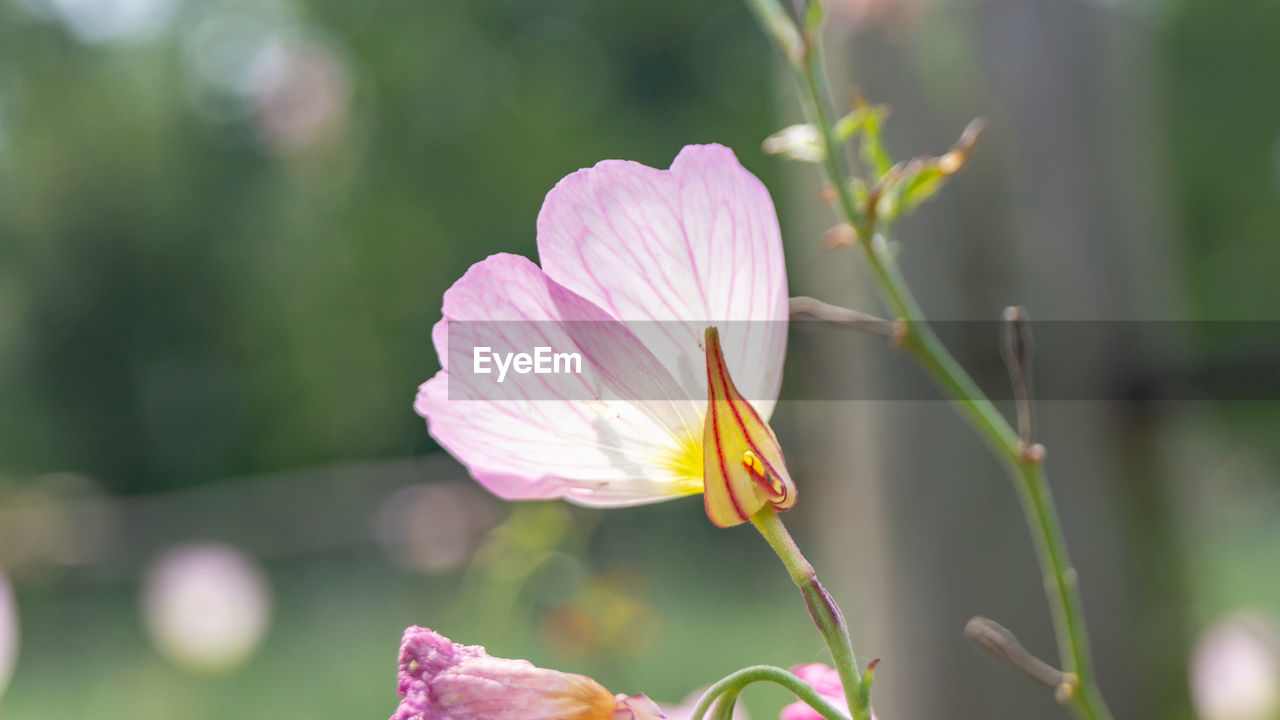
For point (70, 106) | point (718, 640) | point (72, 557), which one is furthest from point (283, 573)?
point (70, 106)

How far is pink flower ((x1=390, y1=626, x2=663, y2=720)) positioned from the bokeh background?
0.57 ft

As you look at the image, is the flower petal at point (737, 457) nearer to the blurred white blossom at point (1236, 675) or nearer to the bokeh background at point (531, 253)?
the bokeh background at point (531, 253)

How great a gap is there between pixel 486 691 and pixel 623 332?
0.05m

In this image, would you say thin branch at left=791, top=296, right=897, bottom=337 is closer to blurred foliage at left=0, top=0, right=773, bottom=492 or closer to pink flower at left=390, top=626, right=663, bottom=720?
pink flower at left=390, top=626, right=663, bottom=720

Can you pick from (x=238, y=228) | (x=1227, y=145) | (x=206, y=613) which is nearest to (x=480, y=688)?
(x=206, y=613)

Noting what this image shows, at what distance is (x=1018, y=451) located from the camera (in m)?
0.22

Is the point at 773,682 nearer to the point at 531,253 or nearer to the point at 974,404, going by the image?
the point at 974,404

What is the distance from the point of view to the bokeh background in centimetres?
74

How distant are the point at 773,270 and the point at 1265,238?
6.36 meters

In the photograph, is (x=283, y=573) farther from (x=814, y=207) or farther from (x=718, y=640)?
(x=814, y=207)

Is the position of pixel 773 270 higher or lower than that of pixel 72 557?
higher

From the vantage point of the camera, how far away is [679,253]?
17cm

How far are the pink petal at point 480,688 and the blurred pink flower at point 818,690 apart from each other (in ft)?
0.10

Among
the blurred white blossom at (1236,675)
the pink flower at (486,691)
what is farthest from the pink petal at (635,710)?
the blurred white blossom at (1236,675)
